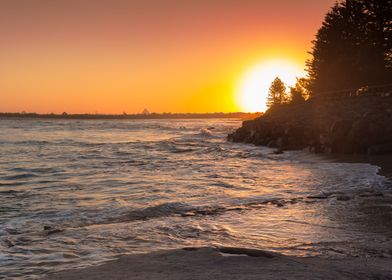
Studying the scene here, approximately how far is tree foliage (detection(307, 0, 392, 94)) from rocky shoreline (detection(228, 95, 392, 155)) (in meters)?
3.54

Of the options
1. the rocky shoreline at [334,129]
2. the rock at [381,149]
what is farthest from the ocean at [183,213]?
the rocky shoreline at [334,129]

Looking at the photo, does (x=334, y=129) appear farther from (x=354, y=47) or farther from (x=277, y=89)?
(x=277, y=89)

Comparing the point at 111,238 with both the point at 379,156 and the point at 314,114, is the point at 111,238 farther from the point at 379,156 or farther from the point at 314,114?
the point at 314,114

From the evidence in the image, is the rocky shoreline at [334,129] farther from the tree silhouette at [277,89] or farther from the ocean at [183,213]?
the tree silhouette at [277,89]

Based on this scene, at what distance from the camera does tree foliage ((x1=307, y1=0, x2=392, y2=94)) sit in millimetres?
39281

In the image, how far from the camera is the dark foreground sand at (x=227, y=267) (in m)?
5.15

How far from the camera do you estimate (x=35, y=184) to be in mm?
15102

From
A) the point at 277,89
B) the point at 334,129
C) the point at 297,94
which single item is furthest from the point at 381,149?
A: the point at 277,89

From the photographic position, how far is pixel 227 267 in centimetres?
554

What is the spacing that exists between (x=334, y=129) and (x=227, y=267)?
21680 mm

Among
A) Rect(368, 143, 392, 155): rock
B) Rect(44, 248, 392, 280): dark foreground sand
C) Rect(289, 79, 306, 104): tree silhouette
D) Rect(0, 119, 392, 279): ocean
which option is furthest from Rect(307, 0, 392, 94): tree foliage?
Rect(44, 248, 392, 280): dark foreground sand

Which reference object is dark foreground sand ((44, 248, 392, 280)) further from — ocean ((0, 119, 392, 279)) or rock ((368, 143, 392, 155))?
rock ((368, 143, 392, 155))

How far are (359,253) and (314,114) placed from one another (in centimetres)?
3322

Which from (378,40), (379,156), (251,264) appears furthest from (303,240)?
(378,40)
